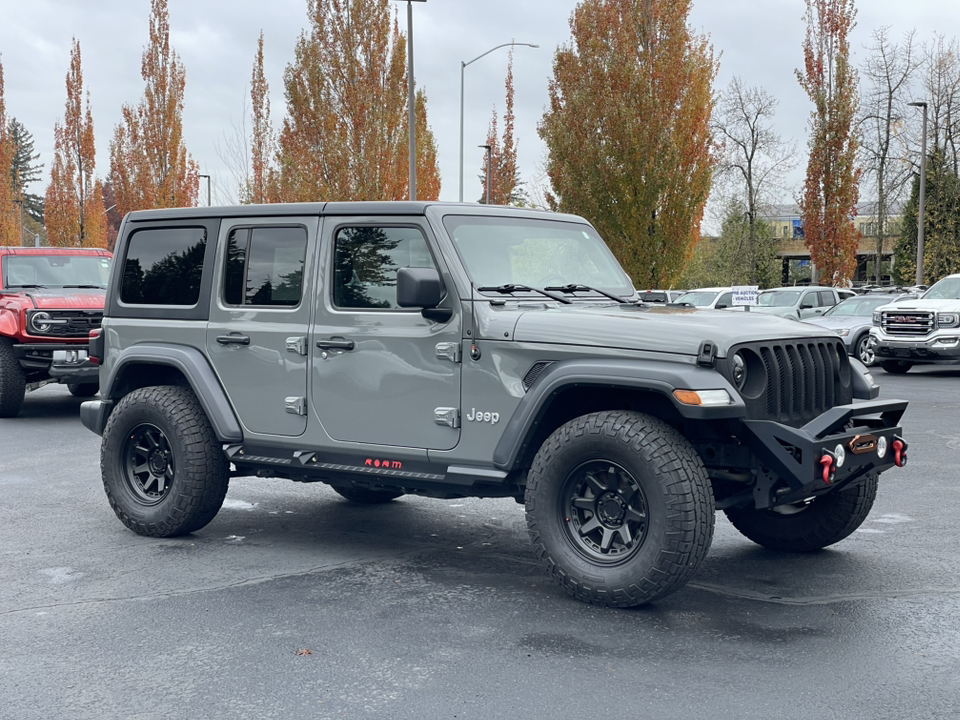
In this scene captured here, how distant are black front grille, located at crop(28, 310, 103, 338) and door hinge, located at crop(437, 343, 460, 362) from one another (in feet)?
27.3

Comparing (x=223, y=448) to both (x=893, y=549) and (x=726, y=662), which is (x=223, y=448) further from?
(x=893, y=549)

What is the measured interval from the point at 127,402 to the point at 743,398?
151 inches

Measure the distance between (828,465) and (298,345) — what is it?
2.93 meters

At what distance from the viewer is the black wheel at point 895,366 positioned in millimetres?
20070

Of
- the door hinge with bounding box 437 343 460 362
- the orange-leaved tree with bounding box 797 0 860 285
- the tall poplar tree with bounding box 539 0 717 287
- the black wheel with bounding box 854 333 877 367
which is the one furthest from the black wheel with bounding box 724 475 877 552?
the orange-leaved tree with bounding box 797 0 860 285

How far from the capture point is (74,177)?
50031mm

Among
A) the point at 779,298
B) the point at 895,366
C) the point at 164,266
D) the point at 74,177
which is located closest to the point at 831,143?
the point at 779,298

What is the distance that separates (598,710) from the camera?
3.96 m

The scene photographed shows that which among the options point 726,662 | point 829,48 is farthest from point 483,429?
point 829,48

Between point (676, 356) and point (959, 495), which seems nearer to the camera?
point (676, 356)

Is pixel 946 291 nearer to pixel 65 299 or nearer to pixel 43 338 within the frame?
pixel 65 299

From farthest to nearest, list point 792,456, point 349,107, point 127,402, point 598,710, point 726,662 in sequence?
point 349,107 → point 127,402 → point 792,456 → point 726,662 → point 598,710

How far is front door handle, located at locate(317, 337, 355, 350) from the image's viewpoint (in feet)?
19.7

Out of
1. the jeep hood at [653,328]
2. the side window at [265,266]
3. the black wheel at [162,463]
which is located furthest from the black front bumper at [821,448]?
the black wheel at [162,463]
